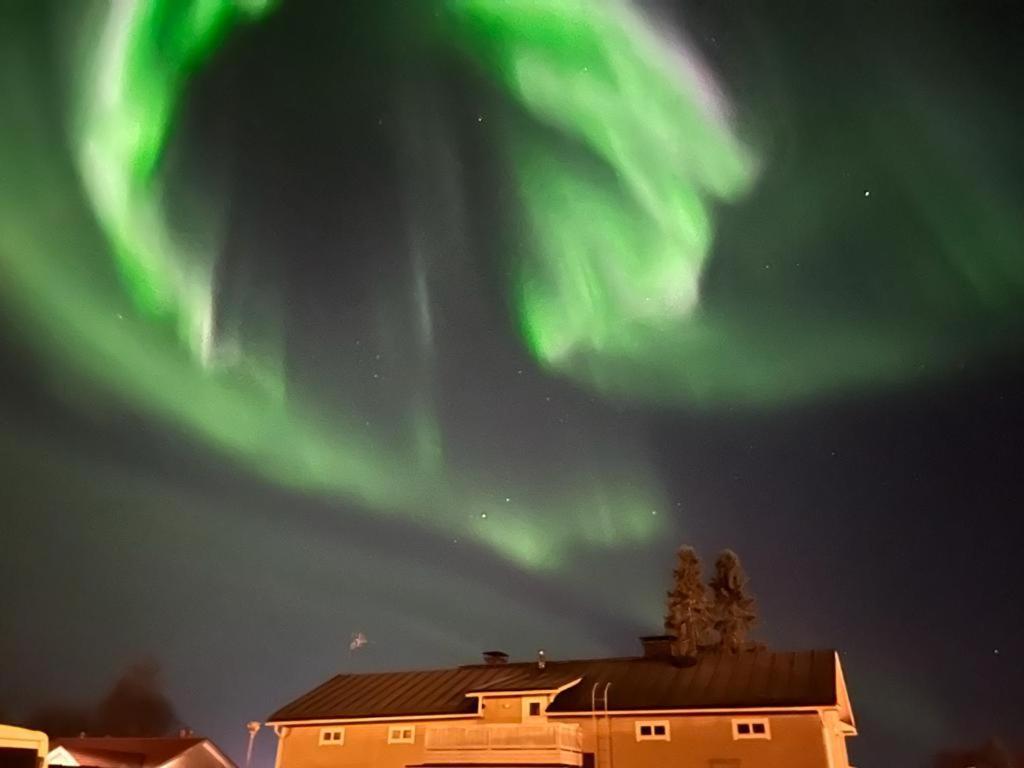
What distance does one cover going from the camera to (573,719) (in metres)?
32.5

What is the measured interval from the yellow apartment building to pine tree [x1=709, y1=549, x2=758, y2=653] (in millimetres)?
12619

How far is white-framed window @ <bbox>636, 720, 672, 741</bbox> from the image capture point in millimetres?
30547

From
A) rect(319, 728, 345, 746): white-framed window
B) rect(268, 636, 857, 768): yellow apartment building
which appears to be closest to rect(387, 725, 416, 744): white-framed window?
rect(268, 636, 857, 768): yellow apartment building

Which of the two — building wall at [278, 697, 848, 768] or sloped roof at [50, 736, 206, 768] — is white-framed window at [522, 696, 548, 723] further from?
sloped roof at [50, 736, 206, 768]

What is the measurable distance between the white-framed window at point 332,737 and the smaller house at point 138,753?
1644 cm

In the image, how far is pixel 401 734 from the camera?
34.8 m

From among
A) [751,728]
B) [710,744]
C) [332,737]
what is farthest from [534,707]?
[332,737]

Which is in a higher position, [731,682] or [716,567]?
[716,567]

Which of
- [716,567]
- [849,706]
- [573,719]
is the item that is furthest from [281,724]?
[716,567]

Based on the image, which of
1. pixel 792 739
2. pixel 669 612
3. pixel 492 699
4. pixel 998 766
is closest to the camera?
pixel 792 739

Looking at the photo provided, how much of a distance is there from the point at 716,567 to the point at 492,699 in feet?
75.5

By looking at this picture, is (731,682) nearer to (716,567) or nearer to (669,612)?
(669,612)

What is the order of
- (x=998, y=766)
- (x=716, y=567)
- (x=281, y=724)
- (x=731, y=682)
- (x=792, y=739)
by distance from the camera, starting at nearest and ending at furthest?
1. (x=792, y=739)
2. (x=731, y=682)
3. (x=281, y=724)
4. (x=716, y=567)
5. (x=998, y=766)

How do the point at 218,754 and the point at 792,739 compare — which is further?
the point at 218,754
